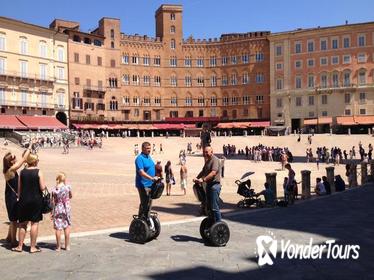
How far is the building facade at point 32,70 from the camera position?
199ft

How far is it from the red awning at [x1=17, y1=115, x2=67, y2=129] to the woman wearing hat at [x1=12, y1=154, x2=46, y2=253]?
54044 mm

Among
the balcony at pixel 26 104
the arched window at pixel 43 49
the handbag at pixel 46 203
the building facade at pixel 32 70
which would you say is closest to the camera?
the handbag at pixel 46 203

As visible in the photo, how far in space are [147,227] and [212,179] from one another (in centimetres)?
157

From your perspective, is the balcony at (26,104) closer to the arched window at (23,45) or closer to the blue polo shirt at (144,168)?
the arched window at (23,45)

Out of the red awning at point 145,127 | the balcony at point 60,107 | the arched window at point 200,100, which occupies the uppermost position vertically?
the arched window at point 200,100

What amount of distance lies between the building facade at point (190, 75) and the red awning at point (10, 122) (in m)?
20.5

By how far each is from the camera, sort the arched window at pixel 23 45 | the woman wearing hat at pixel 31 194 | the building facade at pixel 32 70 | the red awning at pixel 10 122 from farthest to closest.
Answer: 1. the arched window at pixel 23 45
2. the building facade at pixel 32 70
3. the red awning at pixel 10 122
4. the woman wearing hat at pixel 31 194

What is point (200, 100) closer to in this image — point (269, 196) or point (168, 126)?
point (168, 126)

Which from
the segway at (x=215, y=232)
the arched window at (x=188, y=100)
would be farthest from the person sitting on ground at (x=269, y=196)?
the arched window at (x=188, y=100)

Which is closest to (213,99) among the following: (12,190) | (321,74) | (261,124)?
(261,124)

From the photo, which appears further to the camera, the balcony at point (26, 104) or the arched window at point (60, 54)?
the arched window at point (60, 54)

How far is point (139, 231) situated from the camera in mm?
8742

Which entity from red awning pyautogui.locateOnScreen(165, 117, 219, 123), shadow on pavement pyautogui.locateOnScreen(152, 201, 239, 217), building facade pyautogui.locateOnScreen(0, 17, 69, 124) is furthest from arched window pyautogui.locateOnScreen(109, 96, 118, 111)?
shadow on pavement pyautogui.locateOnScreen(152, 201, 239, 217)

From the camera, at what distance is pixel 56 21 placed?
73.7 m
